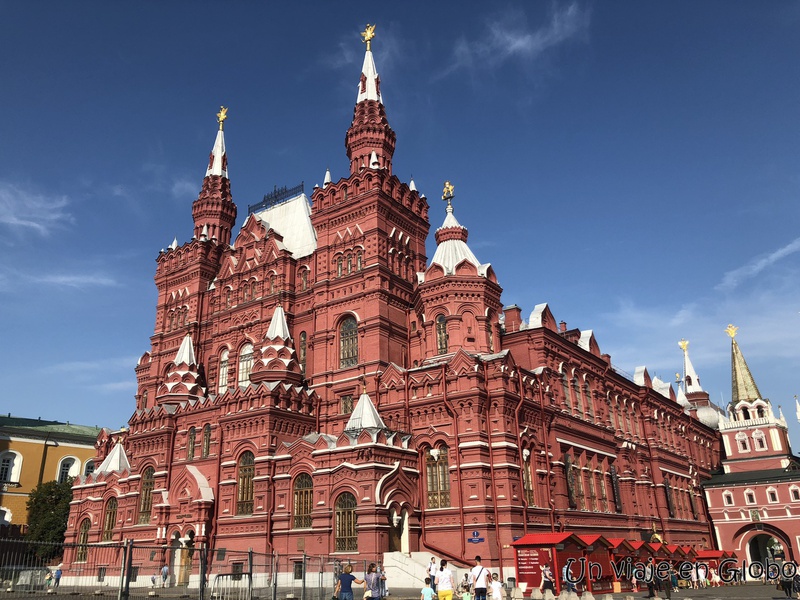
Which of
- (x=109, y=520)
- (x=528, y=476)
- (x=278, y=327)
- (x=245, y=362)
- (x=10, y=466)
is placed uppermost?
(x=278, y=327)

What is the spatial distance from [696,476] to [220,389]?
45.2 m

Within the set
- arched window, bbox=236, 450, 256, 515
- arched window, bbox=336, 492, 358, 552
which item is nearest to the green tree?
arched window, bbox=236, 450, 256, 515

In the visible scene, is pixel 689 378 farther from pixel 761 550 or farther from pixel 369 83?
pixel 369 83

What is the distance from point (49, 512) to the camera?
5600 cm

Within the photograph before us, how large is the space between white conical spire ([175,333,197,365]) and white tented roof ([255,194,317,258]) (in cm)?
992

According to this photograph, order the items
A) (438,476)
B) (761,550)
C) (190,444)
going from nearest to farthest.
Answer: (438,476) → (190,444) → (761,550)

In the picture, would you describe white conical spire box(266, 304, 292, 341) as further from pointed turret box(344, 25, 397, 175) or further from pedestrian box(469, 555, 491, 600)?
pedestrian box(469, 555, 491, 600)

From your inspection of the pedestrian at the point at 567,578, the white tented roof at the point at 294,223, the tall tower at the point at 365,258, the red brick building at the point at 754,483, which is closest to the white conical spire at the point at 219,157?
the white tented roof at the point at 294,223

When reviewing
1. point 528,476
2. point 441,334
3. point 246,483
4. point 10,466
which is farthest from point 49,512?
point 528,476

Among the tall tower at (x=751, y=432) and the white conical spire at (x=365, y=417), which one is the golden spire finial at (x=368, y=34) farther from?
the tall tower at (x=751, y=432)

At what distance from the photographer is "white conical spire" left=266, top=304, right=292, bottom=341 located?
137ft

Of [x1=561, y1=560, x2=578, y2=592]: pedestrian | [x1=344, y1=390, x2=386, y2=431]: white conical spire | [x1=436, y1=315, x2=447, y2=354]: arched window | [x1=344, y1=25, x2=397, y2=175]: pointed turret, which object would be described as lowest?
[x1=561, y1=560, x2=578, y2=592]: pedestrian

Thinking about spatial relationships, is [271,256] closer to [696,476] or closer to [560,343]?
[560,343]

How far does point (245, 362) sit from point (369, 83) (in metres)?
22.7
